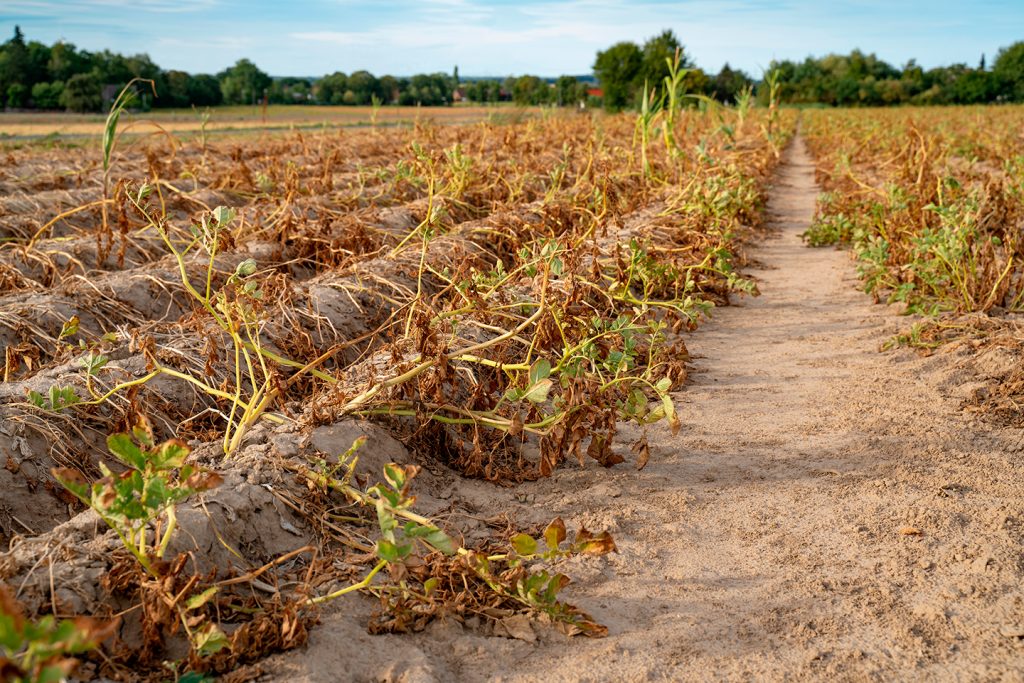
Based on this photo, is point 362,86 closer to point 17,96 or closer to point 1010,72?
point 17,96

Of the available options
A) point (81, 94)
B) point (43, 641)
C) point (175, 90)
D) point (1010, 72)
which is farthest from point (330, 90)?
point (1010, 72)

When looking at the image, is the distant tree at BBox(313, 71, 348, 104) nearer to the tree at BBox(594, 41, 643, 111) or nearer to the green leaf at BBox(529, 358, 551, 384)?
the tree at BBox(594, 41, 643, 111)

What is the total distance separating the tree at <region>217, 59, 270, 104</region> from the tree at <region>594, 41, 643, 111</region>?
659 inches

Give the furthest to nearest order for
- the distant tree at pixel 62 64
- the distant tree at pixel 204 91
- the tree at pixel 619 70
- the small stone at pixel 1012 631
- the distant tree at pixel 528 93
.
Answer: the tree at pixel 619 70 < the distant tree at pixel 204 91 < the distant tree at pixel 62 64 < the distant tree at pixel 528 93 < the small stone at pixel 1012 631

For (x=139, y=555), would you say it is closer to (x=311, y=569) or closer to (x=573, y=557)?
(x=311, y=569)

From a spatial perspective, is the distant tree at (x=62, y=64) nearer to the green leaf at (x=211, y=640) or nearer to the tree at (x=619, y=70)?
the tree at (x=619, y=70)

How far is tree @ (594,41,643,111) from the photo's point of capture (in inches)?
1705

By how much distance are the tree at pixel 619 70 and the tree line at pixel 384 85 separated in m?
0.05

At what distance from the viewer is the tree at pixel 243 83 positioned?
151 feet

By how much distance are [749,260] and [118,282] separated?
4.45 m

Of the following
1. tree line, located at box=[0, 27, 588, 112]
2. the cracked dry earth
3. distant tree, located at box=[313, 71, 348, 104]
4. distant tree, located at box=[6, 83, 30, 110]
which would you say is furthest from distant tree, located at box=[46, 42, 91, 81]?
the cracked dry earth

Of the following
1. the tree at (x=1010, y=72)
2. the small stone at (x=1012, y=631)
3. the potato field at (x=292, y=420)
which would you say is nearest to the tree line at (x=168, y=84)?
the potato field at (x=292, y=420)

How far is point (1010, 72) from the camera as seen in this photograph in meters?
73.8

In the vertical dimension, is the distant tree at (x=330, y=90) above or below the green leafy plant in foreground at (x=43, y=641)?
above
